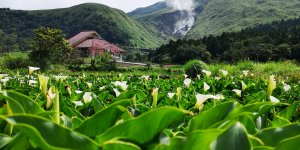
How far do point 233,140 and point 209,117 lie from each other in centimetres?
50

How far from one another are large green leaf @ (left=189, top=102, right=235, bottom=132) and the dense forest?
41006mm

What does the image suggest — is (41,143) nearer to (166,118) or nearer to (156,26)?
(166,118)

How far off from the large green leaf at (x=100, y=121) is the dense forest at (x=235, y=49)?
135 feet

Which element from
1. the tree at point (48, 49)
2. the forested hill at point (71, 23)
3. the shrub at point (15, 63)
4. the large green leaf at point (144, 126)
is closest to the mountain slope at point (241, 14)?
the forested hill at point (71, 23)

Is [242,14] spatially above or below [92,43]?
above

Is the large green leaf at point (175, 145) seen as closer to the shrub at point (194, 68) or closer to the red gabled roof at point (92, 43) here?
the shrub at point (194, 68)

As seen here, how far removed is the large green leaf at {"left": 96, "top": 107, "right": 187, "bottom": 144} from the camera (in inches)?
41.1

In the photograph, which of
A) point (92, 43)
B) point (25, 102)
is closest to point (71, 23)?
point (92, 43)

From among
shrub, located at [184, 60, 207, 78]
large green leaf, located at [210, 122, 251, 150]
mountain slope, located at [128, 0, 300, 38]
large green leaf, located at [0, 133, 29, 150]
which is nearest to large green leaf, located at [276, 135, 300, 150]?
large green leaf, located at [210, 122, 251, 150]

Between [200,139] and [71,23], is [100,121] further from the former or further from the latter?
[71,23]

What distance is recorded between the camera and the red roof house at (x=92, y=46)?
6181 centimetres

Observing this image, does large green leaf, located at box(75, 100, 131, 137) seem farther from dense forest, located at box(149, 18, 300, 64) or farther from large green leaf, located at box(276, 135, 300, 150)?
dense forest, located at box(149, 18, 300, 64)

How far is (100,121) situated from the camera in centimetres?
124

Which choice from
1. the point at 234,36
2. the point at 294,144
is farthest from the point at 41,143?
the point at 234,36
